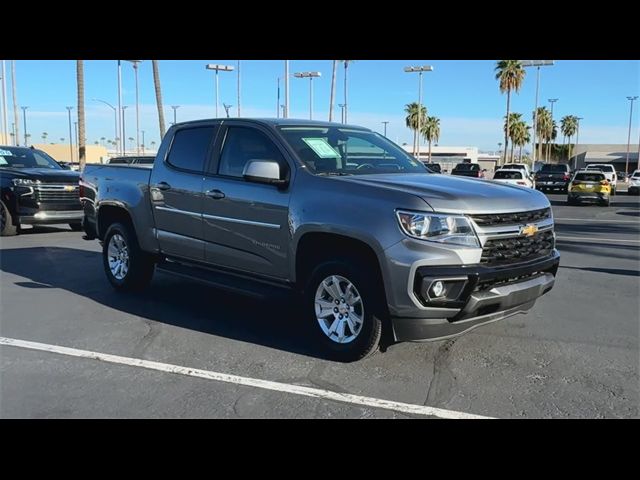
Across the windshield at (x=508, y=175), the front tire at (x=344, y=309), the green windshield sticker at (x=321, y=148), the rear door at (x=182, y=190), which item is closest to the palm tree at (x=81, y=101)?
the windshield at (x=508, y=175)

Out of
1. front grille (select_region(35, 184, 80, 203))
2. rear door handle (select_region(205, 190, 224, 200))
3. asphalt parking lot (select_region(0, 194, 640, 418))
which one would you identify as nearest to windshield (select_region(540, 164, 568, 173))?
asphalt parking lot (select_region(0, 194, 640, 418))

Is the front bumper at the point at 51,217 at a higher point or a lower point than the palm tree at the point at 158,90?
lower

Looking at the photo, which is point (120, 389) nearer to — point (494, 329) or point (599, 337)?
point (494, 329)

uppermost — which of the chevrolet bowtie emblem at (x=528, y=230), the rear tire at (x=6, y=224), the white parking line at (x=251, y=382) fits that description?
the chevrolet bowtie emblem at (x=528, y=230)

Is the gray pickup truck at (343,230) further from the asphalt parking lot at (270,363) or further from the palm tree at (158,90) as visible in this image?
the palm tree at (158,90)

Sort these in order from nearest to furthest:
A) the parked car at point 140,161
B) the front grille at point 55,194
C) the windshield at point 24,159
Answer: the parked car at point 140,161, the front grille at point 55,194, the windshield at point 24,159

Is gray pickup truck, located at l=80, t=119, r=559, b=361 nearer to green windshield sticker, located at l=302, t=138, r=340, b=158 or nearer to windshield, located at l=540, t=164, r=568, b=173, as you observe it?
green windshield sticker, located at l=302, t=138, r=340, b=158

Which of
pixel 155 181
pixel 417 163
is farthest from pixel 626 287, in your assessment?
pixel 155 181

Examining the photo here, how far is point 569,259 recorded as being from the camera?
9.73 m

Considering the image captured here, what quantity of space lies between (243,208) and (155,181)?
1.64 m

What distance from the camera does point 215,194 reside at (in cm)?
563

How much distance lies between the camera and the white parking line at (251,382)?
12.6 ft

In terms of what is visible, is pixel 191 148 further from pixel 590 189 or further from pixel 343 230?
pixel 590 189

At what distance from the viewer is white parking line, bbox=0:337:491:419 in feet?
12.6
